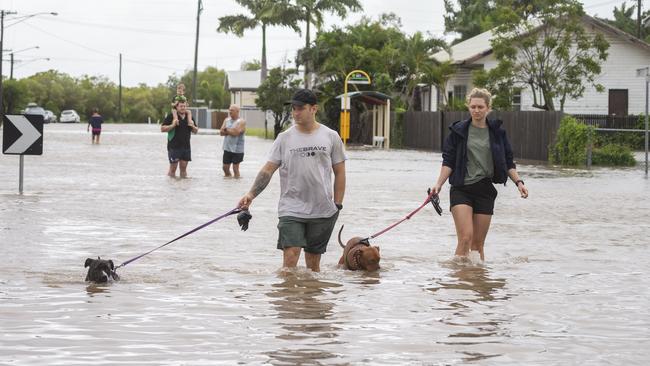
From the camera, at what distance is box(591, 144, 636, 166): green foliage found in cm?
3422

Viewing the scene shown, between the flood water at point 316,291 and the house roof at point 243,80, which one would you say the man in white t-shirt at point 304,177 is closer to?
the flood water at point 316,291

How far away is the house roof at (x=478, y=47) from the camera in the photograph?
5092cm

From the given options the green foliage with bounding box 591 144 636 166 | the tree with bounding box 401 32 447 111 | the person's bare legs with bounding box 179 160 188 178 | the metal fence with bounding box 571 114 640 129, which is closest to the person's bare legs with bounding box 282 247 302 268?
the person's bare legs with bounding box 179 160 188 178

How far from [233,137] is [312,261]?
14.1 meters

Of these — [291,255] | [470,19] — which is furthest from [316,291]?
[470,19]

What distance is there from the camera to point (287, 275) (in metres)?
9.98

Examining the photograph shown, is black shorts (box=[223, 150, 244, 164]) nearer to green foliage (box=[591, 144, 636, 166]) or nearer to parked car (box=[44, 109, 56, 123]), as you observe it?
green foliage (box=[591, 144, 636, 166])

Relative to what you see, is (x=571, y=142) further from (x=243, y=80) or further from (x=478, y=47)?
(x=243, y=80)

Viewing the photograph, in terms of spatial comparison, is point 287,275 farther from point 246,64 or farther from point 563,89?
point 246,64

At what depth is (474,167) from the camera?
410 inches

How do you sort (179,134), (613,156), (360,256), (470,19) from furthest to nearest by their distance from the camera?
(470,19) → (613,156) → (179,134) → (360,256)

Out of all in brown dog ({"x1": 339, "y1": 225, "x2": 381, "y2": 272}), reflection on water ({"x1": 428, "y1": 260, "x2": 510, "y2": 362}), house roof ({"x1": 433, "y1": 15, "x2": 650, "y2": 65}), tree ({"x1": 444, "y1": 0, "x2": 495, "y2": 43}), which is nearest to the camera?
reflection on water ({"x1": 428, "y1": 260, "x2": 510, "y2": 362})

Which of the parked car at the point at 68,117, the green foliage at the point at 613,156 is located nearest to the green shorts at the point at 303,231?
the green foliage at the point at 613,156

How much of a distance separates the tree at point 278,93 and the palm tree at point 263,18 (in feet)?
29.0
